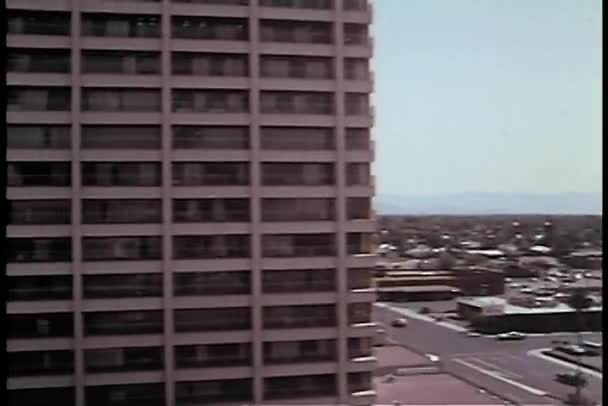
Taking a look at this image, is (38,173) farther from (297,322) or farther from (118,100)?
(297,322)

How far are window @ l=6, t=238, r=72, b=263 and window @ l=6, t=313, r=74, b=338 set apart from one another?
5.5 inches

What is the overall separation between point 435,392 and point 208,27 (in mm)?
1062

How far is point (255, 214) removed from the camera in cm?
175

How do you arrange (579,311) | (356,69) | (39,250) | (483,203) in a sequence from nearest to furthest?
(579,311) < (483,203) < (39,250) < (356,69)

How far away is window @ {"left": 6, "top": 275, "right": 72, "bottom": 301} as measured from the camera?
166cm

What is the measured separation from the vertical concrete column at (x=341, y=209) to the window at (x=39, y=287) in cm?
68

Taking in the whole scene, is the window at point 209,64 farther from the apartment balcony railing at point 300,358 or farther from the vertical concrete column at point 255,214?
the apartment balcony railing at point 300,358

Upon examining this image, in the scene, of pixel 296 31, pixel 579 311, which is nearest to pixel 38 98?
pixel 296 31

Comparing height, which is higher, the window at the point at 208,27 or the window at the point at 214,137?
the window at the point at 208,27

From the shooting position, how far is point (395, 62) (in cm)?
166

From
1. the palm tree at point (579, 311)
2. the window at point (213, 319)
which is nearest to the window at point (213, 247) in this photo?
the window at point (213, 319)

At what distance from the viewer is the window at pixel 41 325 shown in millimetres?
1691

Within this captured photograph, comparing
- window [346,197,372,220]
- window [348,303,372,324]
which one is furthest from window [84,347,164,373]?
window [346,197,372,220]

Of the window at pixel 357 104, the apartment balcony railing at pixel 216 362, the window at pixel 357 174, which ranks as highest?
the window at pixel 357 104
